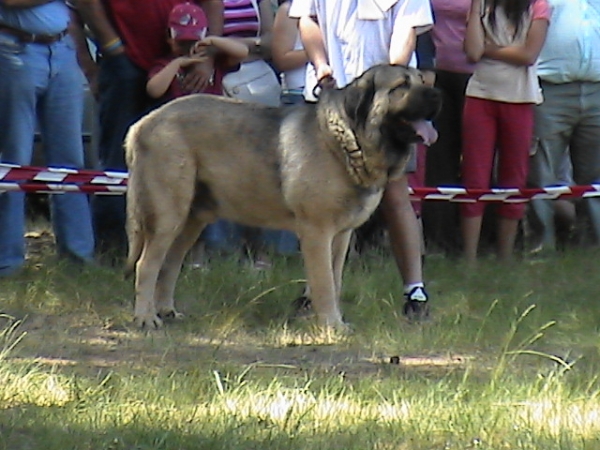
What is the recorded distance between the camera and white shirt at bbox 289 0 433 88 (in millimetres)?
6879

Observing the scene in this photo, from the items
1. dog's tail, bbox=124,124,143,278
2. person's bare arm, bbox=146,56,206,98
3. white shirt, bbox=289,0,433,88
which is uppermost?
white shirt, bbox=289,0,433,88

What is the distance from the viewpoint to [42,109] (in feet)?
26.3

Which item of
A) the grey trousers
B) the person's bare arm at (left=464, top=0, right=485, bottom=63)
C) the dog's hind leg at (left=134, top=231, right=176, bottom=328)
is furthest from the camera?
the grey trousers

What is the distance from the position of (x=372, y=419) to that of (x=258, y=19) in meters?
3.95

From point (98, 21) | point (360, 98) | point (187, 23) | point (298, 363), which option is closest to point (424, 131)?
point (360, 98)

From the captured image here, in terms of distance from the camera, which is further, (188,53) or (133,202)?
(188,53)

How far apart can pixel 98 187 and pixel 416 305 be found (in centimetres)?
216

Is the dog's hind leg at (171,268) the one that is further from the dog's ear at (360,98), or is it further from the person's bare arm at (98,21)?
the person's bare arm at (98,21)

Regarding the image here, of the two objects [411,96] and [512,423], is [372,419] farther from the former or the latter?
[411,96]

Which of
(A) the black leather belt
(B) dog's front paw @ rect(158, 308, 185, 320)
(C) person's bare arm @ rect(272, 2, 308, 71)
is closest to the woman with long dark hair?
(C) person's bare arm @ rect(272, 2, 308, 71)

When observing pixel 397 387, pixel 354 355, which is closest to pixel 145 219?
pixel 354 355

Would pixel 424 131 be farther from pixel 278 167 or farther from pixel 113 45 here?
pixel 113 45

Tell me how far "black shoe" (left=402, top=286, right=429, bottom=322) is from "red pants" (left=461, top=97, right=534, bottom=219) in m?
1.77

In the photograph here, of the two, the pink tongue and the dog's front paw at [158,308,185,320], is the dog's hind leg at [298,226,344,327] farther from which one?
the dog's front paw at [158,308,185,320]
